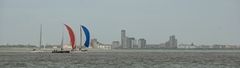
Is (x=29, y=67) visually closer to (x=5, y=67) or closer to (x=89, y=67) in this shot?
(x=5, y=67)

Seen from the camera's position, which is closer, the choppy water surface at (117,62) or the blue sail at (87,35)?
the choppy water surface at (117,62)

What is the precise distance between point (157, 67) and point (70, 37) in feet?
323

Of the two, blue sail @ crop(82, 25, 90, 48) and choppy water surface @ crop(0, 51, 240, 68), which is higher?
blue sail @ crop(82, 25, 90, 48)

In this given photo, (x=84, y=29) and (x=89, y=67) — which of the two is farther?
(x=84, y=29)

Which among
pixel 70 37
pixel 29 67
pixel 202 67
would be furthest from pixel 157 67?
pixel 70 37

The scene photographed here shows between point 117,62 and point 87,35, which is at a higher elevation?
point 87,35

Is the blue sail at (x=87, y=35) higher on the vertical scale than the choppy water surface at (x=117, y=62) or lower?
higher

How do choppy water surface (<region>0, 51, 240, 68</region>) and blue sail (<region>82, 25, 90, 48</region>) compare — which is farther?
blue sail (<region>82, 25, 90, 48</region>)

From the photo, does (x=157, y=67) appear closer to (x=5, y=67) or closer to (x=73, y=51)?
(x=5, y=67)

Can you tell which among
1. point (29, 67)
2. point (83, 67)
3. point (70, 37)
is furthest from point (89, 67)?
point (70, 37)

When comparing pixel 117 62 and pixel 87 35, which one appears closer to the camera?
pixel 117 62

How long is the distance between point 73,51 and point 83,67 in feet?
334

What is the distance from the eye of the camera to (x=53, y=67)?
81.2m

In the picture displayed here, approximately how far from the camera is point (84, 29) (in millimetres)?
186750
